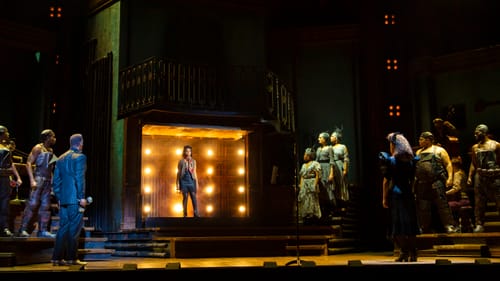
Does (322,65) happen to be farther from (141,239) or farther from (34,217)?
(34,217)

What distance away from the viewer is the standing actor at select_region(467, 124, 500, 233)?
1061 cm

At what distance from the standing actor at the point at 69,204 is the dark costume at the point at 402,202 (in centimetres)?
422

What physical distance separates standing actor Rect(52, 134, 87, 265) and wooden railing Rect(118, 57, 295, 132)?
5506 mm

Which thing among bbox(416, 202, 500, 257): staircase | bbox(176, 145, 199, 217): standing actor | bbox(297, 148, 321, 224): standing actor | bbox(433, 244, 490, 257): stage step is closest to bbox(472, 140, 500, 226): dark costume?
bbox(416, 202, 500, 257): staircase

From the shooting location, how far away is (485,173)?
420 inches

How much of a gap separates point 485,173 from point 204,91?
6.84 meters

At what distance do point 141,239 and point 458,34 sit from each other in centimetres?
1053

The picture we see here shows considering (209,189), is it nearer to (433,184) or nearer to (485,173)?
(433,184)

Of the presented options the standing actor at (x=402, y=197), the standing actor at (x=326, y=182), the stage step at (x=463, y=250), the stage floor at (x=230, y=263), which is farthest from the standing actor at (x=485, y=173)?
the standing actor at (x=326, y=182)

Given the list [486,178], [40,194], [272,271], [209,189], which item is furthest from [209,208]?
[272,271]

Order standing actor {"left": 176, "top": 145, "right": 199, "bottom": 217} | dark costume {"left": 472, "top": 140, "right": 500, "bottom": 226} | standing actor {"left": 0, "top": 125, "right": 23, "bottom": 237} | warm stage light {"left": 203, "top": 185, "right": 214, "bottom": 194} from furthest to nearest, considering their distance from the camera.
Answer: warm stage light {"left": 203, "top": 185, "right": 214, "bottom": 194}
standing actor {"left": 176, "top": 145, "right": 199, "bottom": 217}
dark costume {"left": 472, "top": 140, "right": 500, "bottom": 226}
standing actor {"left": 0, "top": 125, "right": 23, "bottom": 237}

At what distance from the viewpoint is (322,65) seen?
18.0 metres

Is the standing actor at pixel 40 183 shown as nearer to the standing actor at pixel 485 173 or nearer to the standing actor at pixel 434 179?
the standing actor at pixel 434 179

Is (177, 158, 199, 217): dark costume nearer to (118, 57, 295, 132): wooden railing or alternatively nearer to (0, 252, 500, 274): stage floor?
(118, 57, 295, 132): wooden railing
